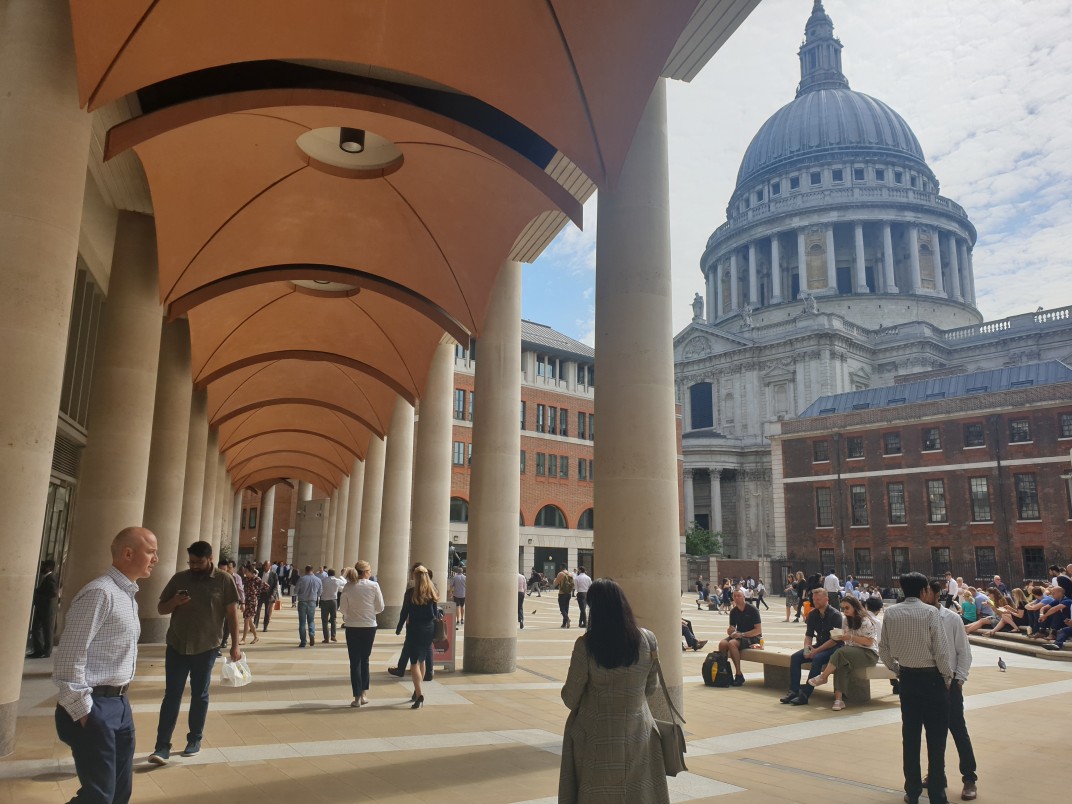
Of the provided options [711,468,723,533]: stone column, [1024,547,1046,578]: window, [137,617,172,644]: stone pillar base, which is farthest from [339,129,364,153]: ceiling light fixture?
[711,468,723,533]: stone column

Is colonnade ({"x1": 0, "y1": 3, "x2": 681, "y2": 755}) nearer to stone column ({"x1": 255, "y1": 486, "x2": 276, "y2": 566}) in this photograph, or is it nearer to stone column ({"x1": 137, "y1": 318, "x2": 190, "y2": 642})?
stone column ({"x1": 137, "y1": 318, "x2": 190, "y2": 642})

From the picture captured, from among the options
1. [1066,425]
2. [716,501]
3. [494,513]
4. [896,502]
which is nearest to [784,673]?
[494,513]

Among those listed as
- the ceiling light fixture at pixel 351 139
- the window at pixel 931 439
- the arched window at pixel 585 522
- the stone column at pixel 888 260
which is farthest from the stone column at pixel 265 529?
the stone column at pixel 888 260

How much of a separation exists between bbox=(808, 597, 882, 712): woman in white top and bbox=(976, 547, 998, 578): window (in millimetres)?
40518

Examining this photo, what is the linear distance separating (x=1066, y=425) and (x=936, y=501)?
8.03 meters

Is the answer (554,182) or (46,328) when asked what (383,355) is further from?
(46,328)

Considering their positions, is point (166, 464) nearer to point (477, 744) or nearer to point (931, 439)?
point (477, 744)

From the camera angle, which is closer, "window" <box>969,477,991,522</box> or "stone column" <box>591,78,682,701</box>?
"stone column" <box>591,78,682,701</box>

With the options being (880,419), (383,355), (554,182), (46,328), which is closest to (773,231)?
(880,419)

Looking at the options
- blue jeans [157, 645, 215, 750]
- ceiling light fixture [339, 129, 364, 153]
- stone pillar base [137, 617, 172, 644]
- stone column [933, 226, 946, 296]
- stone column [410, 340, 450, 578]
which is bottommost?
stone pillar base [137, 617, 172, 644]

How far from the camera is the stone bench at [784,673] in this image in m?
10.5

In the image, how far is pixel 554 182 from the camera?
12320mm

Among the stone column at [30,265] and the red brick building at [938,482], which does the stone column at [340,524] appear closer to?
the red brick building at [938,482]

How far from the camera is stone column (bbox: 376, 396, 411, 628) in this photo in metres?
22.2
